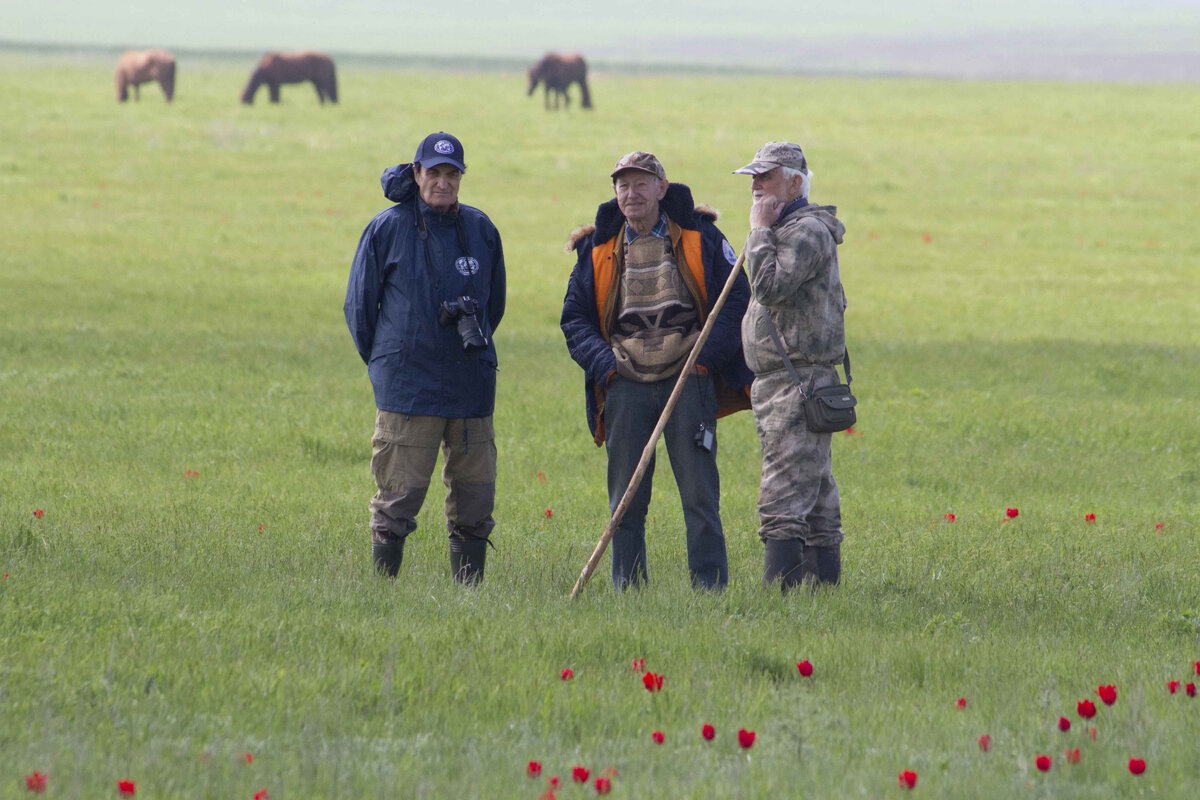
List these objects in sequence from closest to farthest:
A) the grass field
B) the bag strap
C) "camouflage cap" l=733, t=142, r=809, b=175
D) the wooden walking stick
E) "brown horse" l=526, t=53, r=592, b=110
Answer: the grass field < the wooden walking stick < "camouflage cap" l=733, t=142, r=809, b=175 < the bag strap < "brown horse" l=526, t=53, r=592, b=110

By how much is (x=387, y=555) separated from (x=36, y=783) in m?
3.27

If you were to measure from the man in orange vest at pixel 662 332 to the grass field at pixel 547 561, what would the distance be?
1.92ft

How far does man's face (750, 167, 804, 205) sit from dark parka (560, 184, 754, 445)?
394 millimetres

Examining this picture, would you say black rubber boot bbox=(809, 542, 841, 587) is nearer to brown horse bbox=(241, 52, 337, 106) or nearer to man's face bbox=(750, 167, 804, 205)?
man's face bbox=(750, 167, 804, 205)

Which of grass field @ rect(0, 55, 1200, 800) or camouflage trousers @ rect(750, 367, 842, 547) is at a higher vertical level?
camouflage trousers @ rect(750, 367, 842, 547)

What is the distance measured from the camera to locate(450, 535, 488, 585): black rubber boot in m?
6.98

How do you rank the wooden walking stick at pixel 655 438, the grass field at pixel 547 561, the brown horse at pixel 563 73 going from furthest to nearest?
the brown horse at pixel 563 73 → the wooden walking stick at pixel 655 438 → the grass field at pixel 547 561

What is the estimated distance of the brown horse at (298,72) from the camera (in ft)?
179

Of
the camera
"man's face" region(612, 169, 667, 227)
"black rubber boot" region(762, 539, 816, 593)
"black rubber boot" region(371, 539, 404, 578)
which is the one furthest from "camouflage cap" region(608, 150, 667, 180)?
"black rubber boot" region(371, 539, 404, 578)

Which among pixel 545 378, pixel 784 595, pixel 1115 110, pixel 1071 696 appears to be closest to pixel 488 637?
pixel 784 595

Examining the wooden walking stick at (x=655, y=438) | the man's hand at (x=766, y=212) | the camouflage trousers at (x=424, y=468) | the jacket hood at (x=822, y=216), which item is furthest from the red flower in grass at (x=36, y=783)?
the jacket hood at (x=822, y=216)

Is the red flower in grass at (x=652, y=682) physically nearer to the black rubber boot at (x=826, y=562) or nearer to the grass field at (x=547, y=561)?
the grass field at (x=547, y=561)

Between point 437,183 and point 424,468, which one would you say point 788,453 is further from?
point 437,183

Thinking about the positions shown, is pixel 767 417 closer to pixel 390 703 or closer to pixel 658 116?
pixel 390 703
